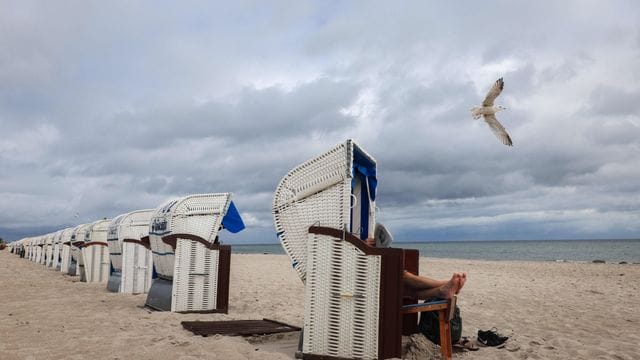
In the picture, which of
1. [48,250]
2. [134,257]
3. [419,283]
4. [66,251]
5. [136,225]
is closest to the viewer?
[419,283]

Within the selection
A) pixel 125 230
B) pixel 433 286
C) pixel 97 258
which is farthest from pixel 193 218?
pixel 97 258

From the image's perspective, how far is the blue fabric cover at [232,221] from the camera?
382 inches

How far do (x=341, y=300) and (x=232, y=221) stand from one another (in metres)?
4.79

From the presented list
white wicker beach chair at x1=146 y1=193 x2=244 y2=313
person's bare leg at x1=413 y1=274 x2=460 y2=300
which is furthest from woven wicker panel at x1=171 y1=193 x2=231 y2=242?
person's bare leg at x1=413 y1=274 x2=460 y2=300

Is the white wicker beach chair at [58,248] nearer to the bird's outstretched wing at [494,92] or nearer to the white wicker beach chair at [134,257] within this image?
the white wicker beach chair at [134,257]

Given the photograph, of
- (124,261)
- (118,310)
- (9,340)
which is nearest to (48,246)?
(124,261)

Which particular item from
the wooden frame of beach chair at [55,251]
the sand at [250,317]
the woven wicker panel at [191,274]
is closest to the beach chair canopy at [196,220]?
the woven wicker panel at [191,274]

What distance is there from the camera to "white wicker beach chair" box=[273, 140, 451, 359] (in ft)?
17.2

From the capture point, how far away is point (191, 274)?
30.3ft

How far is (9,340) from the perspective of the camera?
6.56 metres

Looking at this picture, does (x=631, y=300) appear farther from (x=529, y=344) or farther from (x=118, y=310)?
(x=118, y=310)

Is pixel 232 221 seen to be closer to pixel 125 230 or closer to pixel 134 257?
pixel 134 257

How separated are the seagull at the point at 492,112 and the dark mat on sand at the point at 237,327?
4.70 metres

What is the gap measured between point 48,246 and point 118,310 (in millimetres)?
22567
